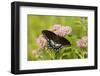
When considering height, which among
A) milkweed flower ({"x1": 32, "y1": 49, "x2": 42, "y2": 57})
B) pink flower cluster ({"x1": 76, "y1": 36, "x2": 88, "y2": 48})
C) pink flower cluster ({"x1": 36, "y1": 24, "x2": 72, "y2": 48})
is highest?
pink flower cluster ({"x1": 36, "y1": 24, "x2": 72, "y2": 48})

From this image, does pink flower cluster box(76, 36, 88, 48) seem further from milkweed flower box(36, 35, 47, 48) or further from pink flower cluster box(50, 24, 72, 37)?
milkweed flower box(36, 35, 47, 48)

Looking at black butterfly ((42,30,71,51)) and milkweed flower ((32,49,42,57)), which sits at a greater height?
black butterfly ((42,30,71,51))

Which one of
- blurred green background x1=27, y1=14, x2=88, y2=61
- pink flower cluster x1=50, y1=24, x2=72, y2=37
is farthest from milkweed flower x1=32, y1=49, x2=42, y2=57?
pink flower cluster x1=50, y1=24, x2=72, y2=37

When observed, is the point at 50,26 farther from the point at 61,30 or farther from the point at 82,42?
the point at 82,42

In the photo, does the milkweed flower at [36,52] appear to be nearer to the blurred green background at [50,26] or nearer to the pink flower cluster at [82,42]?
the blurred green background at [50,26]

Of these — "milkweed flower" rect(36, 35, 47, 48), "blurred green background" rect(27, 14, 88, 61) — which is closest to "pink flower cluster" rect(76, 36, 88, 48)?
"blurred green background" rect(27, 14, 88, 61)

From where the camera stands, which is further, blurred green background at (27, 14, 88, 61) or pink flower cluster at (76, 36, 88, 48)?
pink flower cluster at (76, 36, 88, 48)
